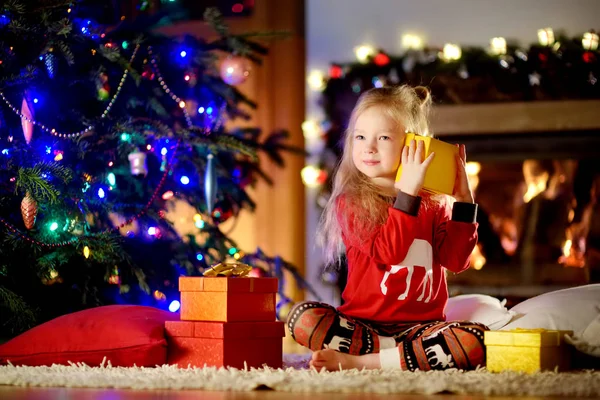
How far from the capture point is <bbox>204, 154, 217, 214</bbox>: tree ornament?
275 cm

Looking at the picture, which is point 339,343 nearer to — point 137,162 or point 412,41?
point 137,162

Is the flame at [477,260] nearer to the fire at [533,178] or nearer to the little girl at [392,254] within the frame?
the fire at [533,178]

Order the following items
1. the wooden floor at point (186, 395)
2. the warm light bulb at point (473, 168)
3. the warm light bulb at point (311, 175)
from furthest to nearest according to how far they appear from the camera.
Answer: the warm light bulb at point (311, 175), the warm light bulb at point (473, 168), the wooden floor at point (186, 395)

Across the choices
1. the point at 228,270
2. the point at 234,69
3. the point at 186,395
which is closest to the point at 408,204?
the point at 228,270

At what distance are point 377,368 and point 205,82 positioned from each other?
1303 mm

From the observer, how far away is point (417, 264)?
6.83ft

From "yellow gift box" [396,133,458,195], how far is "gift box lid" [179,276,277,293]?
41 centimetres

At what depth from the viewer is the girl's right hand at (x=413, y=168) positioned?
1.99m

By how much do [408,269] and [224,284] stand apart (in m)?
0.45

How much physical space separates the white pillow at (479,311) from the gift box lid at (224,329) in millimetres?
533

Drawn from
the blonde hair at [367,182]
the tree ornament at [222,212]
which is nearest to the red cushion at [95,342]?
the blonde hair at [367,182]

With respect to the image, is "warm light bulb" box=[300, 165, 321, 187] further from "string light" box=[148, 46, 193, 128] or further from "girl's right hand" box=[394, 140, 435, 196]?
"girl's right hand" box=[394, 140, 435, 196]

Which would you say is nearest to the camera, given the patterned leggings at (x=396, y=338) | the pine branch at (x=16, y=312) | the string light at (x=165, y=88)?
the patterned leggings at (x=396, y=338)

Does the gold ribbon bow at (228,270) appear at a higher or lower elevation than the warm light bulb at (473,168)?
lower
